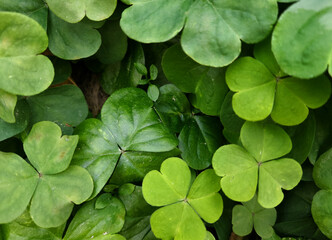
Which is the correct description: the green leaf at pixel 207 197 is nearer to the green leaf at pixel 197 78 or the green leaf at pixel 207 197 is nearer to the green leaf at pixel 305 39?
the green leaf at pixel 197 78

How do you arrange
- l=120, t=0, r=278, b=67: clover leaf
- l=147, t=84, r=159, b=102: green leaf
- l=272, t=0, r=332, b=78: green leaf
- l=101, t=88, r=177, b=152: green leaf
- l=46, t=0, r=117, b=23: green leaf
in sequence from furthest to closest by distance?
1. l=147, t=84, r=159, b=102: green leaf
2. l=101, t=88, r=177, b=152: green leaf
3. l=46, t=0, r=117, b=23: green leaf
4. l=120, t=0, r=278, b=67: clover leaf
5. l=272, t=0, r=332, b=78: green leaf

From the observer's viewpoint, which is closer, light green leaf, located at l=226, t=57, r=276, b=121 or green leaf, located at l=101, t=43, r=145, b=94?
light green leaf, located at l=226, t=57, r=276, b=121

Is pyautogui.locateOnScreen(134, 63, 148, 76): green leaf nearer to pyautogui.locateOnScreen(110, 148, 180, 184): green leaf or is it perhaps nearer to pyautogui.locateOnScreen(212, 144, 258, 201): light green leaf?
pyautogui.locateOnScreen(110, 148, 180, 184): green leaf

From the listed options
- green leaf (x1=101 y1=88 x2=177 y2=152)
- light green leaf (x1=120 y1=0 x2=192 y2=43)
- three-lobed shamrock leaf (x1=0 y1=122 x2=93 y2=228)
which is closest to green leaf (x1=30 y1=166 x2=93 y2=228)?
three-lobed shamrock leaf (x1=0 y1=122 x2=93 y2=228)

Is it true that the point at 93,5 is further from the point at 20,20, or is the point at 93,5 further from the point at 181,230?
the point at 181,230

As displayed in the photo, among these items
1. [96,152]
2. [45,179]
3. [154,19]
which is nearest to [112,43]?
[154,19]

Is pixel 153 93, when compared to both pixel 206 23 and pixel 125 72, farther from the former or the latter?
pixel 206 23

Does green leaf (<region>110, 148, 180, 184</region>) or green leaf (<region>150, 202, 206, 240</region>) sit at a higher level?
green leaf (<region>110, 148, 180, 184</region>)
